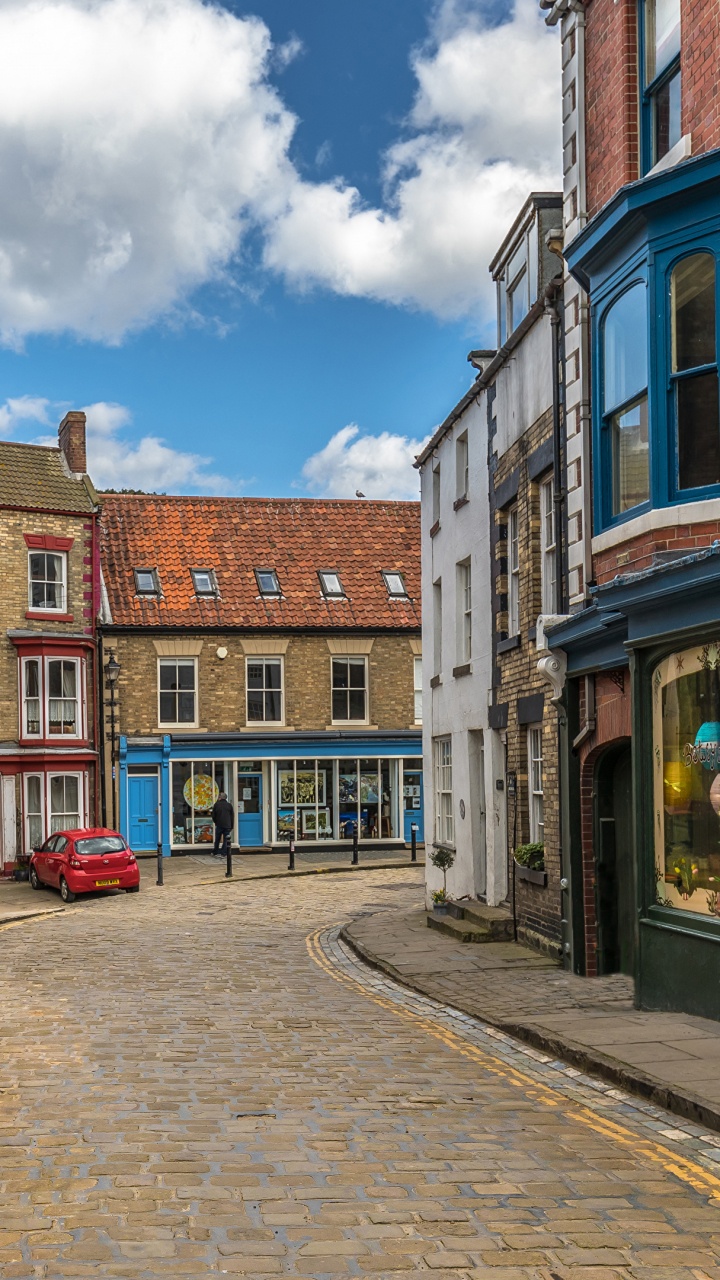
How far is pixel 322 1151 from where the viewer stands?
316 inches

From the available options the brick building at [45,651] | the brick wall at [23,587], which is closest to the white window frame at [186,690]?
the brick building at [45,651]

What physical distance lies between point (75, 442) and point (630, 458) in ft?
90.5

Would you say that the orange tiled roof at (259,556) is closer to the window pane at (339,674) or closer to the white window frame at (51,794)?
the window pane at (339,674)

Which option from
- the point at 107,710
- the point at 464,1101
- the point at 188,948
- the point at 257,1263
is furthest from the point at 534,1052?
the point at 107,710

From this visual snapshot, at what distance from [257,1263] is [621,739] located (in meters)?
8.87

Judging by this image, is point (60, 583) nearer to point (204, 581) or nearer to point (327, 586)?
point (204, 581)

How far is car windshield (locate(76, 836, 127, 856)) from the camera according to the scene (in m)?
29.1

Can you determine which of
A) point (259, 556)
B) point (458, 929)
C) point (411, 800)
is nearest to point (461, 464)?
point (458, 929)

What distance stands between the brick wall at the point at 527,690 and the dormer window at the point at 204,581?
2078cm

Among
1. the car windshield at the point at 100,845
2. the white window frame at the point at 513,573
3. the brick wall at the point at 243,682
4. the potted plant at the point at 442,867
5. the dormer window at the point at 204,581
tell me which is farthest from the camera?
the dormer window at the point at 204,581

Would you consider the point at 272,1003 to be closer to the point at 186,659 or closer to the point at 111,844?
the point at 111,844

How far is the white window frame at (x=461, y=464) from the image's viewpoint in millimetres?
22703

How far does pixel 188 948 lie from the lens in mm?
19656

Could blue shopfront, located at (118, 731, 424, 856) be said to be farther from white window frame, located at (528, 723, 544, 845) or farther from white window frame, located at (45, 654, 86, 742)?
white window frame, located at (528, 723, 544, 845)
